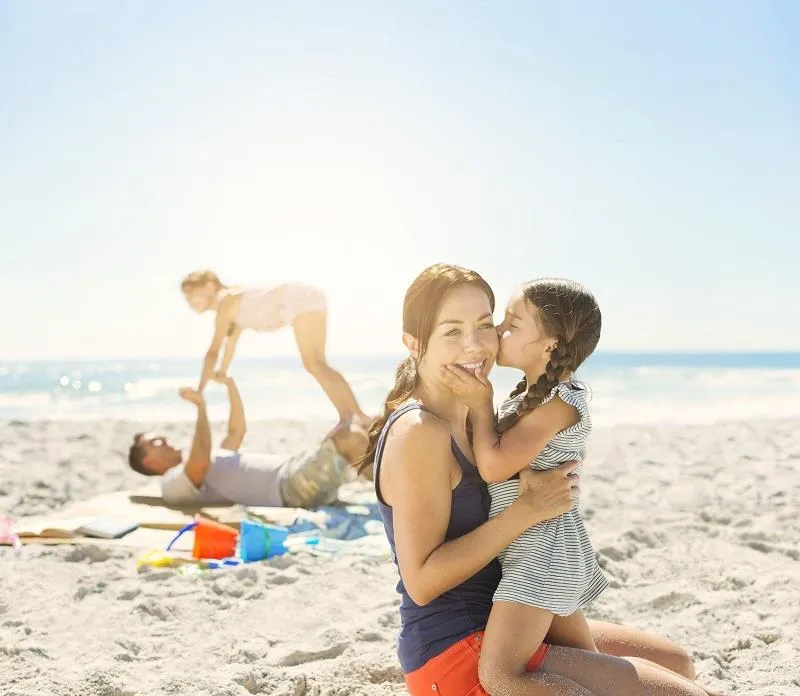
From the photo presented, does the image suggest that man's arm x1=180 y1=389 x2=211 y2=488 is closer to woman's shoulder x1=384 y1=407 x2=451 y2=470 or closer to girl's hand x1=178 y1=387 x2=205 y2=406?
girl's hand x1=178 y1=387 x2=205 y2=406

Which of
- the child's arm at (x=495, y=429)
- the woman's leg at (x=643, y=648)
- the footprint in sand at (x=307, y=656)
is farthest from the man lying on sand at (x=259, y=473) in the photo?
the child's arm at (x=495, y=429)

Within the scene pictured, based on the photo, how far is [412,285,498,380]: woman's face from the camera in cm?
212

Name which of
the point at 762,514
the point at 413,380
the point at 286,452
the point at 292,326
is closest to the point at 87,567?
the point at 292,326

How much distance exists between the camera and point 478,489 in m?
2.15

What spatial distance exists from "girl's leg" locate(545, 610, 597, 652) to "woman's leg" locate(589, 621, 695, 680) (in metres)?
0.22

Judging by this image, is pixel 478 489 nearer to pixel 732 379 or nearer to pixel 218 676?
pixel 218 676

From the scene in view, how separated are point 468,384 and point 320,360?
14.2 ft

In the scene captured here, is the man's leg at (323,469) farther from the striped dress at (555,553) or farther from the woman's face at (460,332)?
the woman's face at (460,332)

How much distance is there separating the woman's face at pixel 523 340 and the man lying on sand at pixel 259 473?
3.17m

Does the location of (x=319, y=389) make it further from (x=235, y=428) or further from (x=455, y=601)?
(x=455, y=601)

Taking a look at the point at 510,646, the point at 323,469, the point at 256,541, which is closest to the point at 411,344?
the point at 510,646

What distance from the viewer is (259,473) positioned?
19.0 feet

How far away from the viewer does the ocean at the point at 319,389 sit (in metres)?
17.5

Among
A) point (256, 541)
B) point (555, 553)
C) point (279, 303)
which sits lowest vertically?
point (256, 541)
